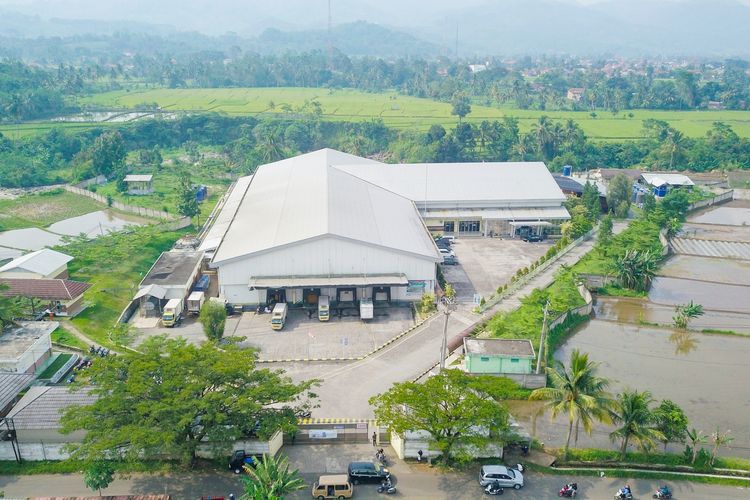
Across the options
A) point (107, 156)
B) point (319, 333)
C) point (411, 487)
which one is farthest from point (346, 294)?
point (107, 156)

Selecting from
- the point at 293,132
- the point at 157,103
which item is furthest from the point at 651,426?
the point at 157,103

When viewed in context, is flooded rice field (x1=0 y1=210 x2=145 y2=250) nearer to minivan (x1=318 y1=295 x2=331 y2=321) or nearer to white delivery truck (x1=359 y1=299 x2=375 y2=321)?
minivan (x1=318 y1=295 x2=331 y2=321)

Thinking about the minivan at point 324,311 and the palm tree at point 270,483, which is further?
the minivan at point 324,311

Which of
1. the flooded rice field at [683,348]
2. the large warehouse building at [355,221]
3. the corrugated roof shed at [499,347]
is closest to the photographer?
the flooded rice field at [683,348]

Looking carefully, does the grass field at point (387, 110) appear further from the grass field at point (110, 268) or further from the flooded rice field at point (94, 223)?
the grass field at point (110, 268)

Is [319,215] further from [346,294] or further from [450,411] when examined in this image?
[450,411]

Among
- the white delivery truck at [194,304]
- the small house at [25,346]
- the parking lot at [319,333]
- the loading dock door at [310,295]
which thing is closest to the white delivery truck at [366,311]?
the parking lot at [319,333]
